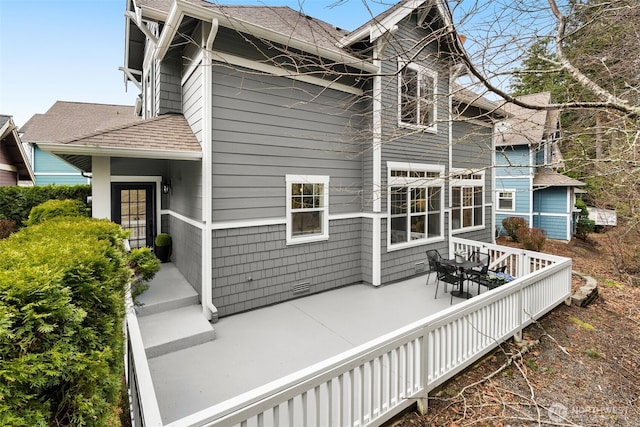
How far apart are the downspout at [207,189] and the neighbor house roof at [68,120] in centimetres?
1398

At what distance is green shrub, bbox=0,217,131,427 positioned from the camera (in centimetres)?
116

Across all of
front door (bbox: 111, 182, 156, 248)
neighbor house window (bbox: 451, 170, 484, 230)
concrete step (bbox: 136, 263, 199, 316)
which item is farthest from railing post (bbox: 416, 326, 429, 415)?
front door (bbox: 111, 182, 156, 248)

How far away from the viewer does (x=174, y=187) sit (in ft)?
22.4

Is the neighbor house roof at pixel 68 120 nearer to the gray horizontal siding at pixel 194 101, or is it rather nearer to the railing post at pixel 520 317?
the gray horizontal siding at pixel 194 101

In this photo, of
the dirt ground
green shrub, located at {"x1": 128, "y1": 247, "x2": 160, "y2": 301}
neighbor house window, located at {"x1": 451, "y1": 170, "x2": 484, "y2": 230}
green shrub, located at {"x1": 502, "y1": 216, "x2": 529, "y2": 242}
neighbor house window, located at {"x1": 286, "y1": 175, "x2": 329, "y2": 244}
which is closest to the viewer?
the dirt ground

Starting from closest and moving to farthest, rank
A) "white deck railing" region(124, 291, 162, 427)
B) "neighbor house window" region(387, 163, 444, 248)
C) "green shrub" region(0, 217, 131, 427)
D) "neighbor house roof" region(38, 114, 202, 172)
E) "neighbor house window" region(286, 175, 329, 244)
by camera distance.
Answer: "green shrub" region(0, 217, 131, 427), "white deck railing" region(124, 291, 162, 427), "neighbor house roof" region(38, 114, 202, 172), "neighbor house window" region(286, 175, 329, 244), "neighbor house window" region(387, 163, 444, 248)

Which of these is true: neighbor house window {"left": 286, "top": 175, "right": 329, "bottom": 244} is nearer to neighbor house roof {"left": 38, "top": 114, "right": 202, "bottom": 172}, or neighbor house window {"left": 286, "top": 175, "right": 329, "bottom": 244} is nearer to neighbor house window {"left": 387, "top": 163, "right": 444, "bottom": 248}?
neighbor house window {"left": 387, "top": 163, "right": 444, "bottom": 248}

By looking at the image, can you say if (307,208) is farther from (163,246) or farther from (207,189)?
(163,246)

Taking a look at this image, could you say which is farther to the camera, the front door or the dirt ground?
the front door

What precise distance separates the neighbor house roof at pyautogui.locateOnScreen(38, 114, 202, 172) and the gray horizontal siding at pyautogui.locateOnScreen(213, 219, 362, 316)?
154 centimetres

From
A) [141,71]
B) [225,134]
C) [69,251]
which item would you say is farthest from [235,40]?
[141,71]

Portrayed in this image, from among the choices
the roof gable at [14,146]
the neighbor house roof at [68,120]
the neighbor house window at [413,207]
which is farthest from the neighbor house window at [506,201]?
the roof gable at [14,146]

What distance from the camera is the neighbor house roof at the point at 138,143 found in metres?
4.33

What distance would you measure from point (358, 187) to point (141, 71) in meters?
8.44
